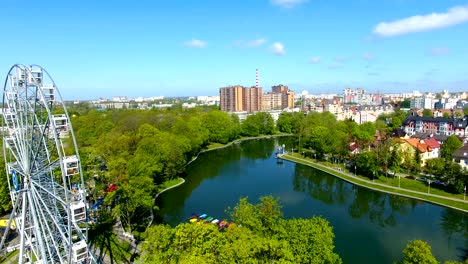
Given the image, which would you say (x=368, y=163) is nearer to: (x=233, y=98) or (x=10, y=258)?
(x=10, y=258)

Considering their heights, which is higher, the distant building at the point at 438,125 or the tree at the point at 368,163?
the distant building at the point at 438,125

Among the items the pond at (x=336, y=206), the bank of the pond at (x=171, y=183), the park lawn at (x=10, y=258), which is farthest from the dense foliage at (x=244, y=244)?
the bank of the pond at (x=171, y=183)

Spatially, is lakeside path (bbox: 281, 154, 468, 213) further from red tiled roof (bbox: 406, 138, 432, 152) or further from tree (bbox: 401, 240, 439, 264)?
tree (bbox: 401, 240, 439, 264)

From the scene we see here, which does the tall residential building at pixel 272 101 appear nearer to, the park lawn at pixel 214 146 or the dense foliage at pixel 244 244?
the park lawn at pixel 214 146

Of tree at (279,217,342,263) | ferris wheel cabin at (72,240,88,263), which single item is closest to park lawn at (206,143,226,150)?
tree at (279,217,342,263)

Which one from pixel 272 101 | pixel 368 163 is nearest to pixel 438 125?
pixel 368 163

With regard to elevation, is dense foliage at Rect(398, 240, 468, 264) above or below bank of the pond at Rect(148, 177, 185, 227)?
above
